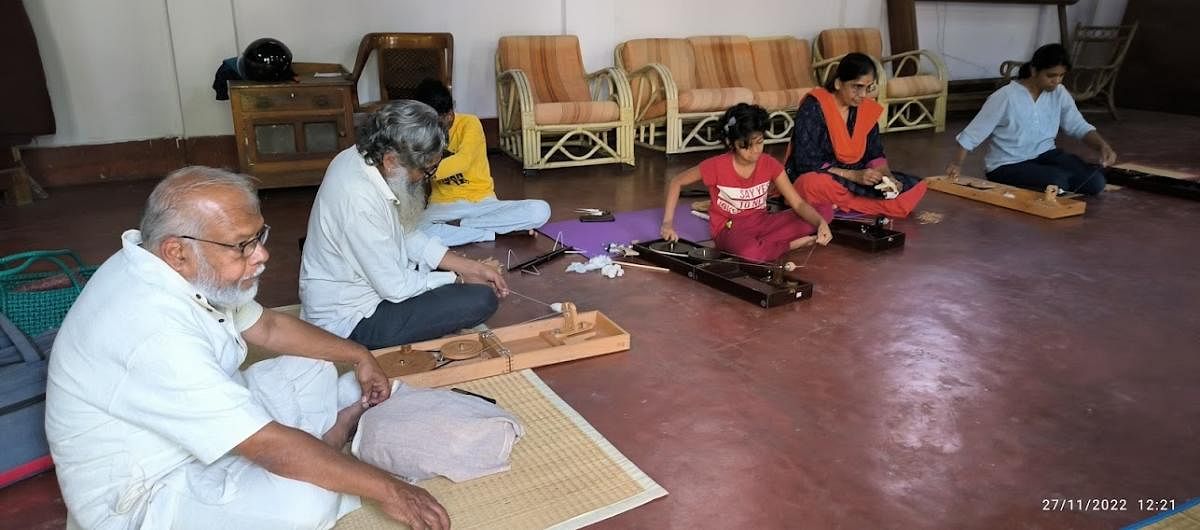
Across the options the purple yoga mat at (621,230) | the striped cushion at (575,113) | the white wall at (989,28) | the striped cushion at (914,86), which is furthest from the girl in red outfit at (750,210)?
the white wall at (989,28)

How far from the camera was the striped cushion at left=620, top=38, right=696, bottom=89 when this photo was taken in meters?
6.74

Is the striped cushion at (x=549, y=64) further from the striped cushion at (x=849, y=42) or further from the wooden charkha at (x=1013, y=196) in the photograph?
the wooden charkha at (x=1013, y=196)

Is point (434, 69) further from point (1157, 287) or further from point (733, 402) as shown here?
point (1157, 287)

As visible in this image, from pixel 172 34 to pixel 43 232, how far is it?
175cm

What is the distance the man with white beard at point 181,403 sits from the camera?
1.41 meters

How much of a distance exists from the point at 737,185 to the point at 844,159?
96cm

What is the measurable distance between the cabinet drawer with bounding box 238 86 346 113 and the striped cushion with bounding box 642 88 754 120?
2.46 m

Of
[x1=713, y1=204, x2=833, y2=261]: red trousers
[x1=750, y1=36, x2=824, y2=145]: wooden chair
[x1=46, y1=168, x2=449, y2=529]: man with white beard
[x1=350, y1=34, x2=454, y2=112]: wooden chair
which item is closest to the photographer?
[x1=46, y1=168, x2=449, y2=529]: man with white beard

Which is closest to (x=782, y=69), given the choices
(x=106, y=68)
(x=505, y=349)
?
(x=106, y=68)

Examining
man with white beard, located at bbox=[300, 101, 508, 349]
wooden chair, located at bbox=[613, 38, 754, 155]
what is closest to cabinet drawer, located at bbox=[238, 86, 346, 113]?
wooden chair, located at bbox=[613, 38, 754, 155]

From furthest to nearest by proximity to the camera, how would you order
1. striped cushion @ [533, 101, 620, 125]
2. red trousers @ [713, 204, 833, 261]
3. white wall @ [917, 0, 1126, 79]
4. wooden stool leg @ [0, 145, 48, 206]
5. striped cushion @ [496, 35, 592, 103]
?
white wall @ [917, 0, 1126, 79]
striped cushion @ [496, 35, 592, 103]
striped cushion @ [533, 101, 620, 125]
wooden stool leg @ [0, 145, 48, 206]
red trousers @ [713, 204, 833, 261]

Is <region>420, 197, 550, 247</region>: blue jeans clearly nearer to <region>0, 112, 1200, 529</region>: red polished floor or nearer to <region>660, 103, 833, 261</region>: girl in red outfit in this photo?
<region>0, 112, 1200, 529</region>: red polished floor

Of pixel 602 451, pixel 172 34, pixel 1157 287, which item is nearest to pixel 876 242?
pixel 1157 287

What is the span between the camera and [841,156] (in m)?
4.48
